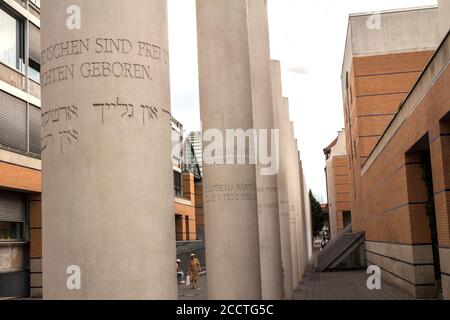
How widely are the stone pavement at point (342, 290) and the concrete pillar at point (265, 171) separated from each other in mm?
6309

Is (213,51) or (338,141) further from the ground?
(338,141)

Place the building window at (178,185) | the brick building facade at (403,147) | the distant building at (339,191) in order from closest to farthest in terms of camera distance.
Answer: the brick building facade at (403,147) → the building window at (178,185) → the distant building at (339,191)

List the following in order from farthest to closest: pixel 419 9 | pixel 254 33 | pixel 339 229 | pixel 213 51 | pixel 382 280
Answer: pixel 339 229, pixel 419 9, pixel 382 280, pixel 254 33, pixel 213 51

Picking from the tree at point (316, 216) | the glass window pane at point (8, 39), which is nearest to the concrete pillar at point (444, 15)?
the glass window pane at point (8, 39)

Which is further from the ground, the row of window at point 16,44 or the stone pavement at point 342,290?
the row of window at point 16,44

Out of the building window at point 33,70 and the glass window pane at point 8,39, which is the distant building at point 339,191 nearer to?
the building window at point 33,70

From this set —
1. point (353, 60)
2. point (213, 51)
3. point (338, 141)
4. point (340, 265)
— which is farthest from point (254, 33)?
point (338, 141)

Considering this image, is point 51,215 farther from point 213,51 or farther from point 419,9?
point 419,9

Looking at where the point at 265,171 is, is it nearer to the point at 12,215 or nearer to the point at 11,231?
the point at 12,215

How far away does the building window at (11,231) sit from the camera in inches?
894

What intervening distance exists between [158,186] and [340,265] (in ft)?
108

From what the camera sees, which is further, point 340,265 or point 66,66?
point 340,265

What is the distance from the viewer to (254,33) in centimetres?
1642

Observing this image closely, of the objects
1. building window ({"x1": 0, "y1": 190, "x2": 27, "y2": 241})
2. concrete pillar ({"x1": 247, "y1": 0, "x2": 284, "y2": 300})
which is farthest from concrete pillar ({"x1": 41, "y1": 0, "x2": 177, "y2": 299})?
building window ({"x1": 0, "y1": 190, "x2": 27, "y2": 241})
